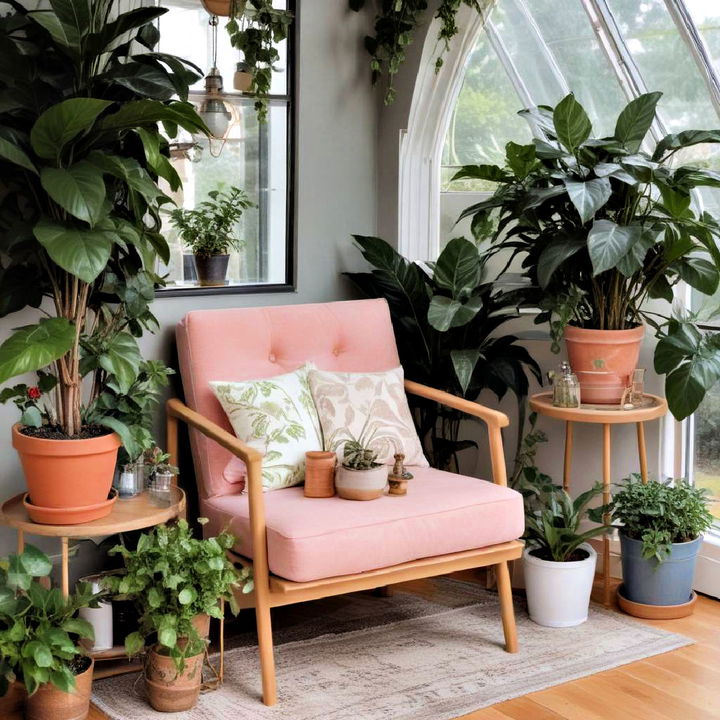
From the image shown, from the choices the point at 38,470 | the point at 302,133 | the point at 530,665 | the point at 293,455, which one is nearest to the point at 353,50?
the point at 302,133

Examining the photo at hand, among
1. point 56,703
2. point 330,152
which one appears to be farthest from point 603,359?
point 56,703

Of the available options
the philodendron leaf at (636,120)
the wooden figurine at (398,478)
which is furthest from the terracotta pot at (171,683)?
the philodendron leaf at (636,120)

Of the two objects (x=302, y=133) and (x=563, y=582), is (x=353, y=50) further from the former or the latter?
(x=563, y=582)

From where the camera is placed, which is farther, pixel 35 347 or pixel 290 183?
pixel 290 183

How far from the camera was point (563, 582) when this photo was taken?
3219 mm

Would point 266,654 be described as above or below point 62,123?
below

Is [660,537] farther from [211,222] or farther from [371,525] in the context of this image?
[211,222]

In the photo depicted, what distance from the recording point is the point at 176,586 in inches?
106

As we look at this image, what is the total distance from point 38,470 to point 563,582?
155cm

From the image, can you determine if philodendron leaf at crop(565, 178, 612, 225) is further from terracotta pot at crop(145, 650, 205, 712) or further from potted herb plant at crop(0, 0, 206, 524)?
terracotta pot at crop(145, 650, 205, 712)

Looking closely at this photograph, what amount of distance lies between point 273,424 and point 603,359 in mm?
1045

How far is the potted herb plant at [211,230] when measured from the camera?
3.50 metres

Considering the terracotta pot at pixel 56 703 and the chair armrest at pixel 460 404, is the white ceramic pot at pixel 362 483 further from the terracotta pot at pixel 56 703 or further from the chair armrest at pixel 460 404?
the terracotta pot at pixel 56 703

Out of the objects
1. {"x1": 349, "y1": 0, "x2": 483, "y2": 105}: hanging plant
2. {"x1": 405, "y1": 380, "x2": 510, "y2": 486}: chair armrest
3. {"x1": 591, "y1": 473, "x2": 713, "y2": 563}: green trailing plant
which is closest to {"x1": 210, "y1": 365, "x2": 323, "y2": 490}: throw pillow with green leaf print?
{"x1": 405, "y1": 380, "x2": 510, "y2": 486}: chair armrest
